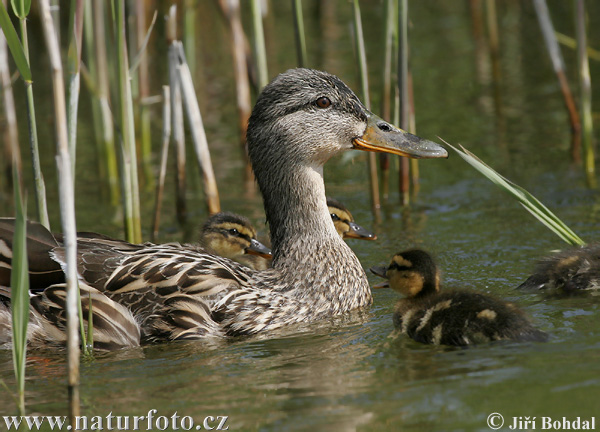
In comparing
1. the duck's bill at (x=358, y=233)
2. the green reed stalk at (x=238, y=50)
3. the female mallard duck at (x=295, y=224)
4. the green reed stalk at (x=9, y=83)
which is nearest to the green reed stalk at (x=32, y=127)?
the green reed stalk at (x=9, y=83)

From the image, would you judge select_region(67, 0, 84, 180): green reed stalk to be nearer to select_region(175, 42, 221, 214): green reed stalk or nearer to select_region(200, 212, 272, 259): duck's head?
select_region(200, 212, 272, 259): duck's head

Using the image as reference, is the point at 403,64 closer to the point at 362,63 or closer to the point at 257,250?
the point at 362,63

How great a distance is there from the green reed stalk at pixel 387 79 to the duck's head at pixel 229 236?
1.72 metres

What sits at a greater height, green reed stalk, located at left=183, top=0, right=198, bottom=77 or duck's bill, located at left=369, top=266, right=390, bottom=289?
green reed stalk, located at left=183, top=0, right=198, bottom=77

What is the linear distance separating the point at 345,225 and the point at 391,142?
3.32 ft

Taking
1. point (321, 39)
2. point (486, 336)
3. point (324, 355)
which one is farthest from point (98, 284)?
point (321, 39)

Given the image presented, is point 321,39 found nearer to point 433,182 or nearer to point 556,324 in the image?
point 433,182

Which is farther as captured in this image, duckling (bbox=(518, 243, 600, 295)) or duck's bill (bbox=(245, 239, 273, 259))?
duck's bill (bbox=(245, 239, 273, 259))

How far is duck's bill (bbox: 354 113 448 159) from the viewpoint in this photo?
18.7ft

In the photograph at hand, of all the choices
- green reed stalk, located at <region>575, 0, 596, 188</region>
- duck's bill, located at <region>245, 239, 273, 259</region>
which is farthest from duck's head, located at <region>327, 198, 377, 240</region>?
green reed stalk, located at <region>575, 0, 596, 188</region>

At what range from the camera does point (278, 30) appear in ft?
51.6

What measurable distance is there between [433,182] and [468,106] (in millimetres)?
2584

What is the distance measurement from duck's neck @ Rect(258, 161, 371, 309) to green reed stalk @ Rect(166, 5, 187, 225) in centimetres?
148

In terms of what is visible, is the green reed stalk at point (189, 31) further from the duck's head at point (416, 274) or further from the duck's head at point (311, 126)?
the duck's head at point (416, 274)
